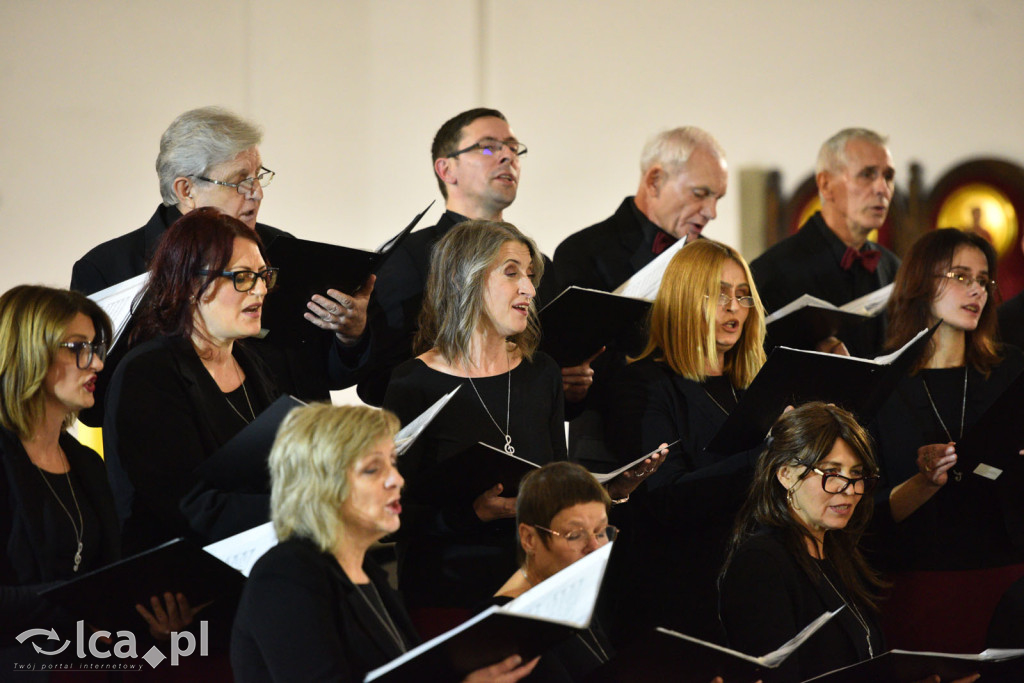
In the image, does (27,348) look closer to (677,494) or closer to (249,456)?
(249,456)

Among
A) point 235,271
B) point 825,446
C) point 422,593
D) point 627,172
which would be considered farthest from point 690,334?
point 627,172

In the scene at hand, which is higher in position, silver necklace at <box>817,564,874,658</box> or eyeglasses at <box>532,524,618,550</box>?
eyeglasses at <box>532,524,618,550</box>

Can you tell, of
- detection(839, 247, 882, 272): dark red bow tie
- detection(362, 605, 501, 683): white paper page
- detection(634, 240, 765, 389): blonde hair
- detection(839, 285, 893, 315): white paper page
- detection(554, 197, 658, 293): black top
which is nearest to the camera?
detection(362, 605, 501, 683): white paper page

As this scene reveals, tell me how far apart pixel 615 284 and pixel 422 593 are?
4.82ft

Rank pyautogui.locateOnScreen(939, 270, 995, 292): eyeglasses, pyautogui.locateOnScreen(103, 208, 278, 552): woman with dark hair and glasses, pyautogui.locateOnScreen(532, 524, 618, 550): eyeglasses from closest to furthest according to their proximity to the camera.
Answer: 1. pyautogui.locateOnScreen(103, 208, 278, 552): woman with dark hair and glasses
2. pyautogui.locateOnScreen(532, 524, 618, 550): eyeglasses
3. pyautogui.locateOnScreen(939, 270, 995, 292): eyeglasses

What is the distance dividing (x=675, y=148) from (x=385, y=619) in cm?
261

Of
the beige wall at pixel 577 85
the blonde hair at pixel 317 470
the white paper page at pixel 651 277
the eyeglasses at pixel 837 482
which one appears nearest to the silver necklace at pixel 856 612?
the eyeglasses at pixel 837 482

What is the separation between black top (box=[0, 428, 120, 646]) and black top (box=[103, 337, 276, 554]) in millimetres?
50

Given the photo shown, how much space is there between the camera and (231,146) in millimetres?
3264

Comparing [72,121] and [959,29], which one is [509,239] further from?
[959,29]

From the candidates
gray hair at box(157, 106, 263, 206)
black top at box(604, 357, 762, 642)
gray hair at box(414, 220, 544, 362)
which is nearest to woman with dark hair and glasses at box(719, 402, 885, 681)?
black top at box(604, 357, 762, 642)

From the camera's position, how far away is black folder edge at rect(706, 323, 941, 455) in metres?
2.89

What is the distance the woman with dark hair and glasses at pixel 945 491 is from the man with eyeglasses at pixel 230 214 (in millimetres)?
1541
